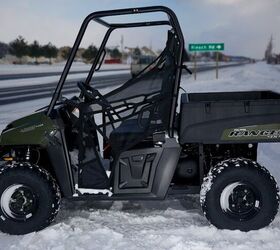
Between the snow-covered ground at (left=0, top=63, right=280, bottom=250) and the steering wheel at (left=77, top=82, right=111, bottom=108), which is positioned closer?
the snow-covered ground at (left=0, top=63, right=280, bottom=250)

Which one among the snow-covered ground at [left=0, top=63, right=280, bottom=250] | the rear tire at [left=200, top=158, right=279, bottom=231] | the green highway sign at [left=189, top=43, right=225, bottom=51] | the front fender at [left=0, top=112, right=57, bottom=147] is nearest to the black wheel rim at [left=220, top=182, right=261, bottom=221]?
the rear tire at [left=200, top=158, right=279, bottom=231]

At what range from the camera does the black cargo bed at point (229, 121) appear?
364 cm

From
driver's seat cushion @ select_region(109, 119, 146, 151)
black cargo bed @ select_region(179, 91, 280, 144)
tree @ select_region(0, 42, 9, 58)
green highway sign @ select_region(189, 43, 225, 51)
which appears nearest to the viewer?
black cargo bed @ select_region(179, 91, 280, 144)

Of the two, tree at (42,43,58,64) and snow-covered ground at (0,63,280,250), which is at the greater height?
tree at (42,43,58,64)

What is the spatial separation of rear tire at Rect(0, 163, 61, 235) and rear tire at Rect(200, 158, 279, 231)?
1398mm

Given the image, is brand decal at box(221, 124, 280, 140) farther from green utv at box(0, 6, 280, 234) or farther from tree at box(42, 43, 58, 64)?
tree at box(42, 43, 58, 64)

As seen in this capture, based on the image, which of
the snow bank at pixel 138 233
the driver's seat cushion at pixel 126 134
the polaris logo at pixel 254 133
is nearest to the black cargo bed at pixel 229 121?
the polaris logo at pixel 254 133

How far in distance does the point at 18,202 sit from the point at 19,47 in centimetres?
8119

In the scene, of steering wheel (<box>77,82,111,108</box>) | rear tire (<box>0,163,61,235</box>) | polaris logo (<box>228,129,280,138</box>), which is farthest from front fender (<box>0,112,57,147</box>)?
polaris logo (<box>228,129,280,138</box>)

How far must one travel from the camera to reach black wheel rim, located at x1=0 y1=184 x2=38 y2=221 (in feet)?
12.2

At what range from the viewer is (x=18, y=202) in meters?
3.74

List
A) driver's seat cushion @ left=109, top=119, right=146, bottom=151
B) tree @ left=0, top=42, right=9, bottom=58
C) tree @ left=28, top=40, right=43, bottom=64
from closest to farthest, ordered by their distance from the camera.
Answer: driver's seat cushion @ left=109, top=119, right=146, bottom=151
tree @ left=0, top=42, right=9, bottom=58
tree @ left=28, top=40, right=43, bottom=64

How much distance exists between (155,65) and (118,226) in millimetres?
1552

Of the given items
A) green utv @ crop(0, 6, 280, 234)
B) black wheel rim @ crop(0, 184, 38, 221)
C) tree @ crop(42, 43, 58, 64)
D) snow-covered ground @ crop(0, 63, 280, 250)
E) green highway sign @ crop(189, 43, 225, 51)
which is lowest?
snow-covered ground @ crop(0, 63, 280, 250)
